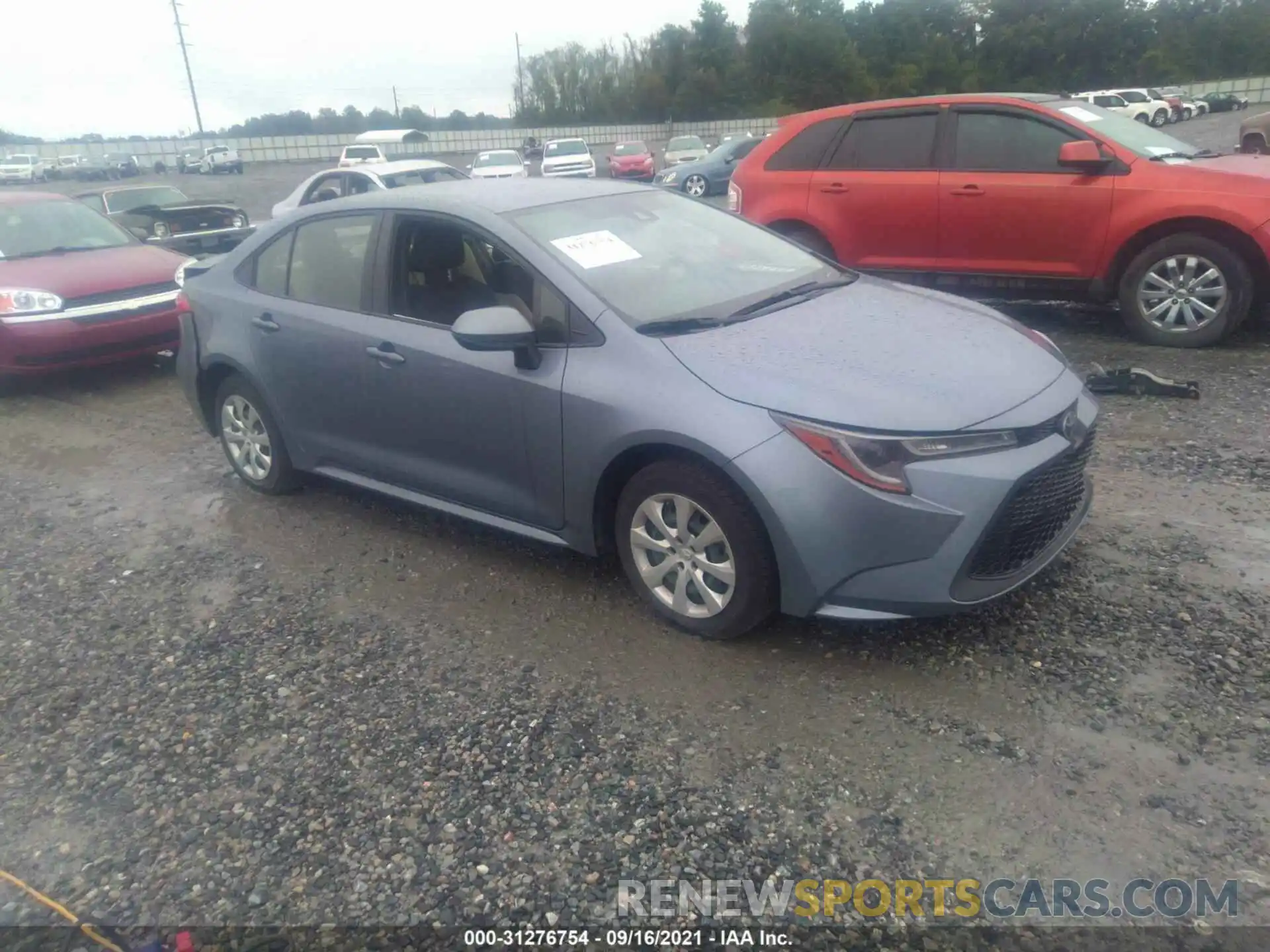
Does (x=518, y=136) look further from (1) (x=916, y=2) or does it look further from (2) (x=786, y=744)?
(2) (x=786, y=744)

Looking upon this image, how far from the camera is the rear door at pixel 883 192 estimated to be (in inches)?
286

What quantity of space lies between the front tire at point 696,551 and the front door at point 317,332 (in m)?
1.55

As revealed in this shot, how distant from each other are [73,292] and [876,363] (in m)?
6.77

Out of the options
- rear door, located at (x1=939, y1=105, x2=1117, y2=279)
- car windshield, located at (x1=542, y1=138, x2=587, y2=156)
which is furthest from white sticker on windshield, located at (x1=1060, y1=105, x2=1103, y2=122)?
car windshield, located at (x1=542, y1=138, x2=587, y2=156)

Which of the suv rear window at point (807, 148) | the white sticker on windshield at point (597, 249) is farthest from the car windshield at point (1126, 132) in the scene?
the white sticker on windshield at point (597, 249)

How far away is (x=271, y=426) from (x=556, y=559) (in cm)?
176

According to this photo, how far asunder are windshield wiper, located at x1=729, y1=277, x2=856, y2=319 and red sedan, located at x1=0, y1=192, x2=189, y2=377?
5.86m

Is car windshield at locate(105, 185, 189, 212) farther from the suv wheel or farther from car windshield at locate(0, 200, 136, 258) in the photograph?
the suv wheel

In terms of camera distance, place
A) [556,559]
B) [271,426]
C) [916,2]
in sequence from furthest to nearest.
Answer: [916,2] → [271,426] → [556,559]

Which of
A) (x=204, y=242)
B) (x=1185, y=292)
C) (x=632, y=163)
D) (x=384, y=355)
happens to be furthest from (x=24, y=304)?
(x=632, y=163)

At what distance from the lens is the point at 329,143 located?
59156 millimetres

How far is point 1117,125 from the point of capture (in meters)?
6.93

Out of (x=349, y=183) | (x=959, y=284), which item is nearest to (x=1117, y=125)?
(x=959, y=284)

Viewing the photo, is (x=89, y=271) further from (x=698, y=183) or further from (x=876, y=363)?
(x=698, y=183)
